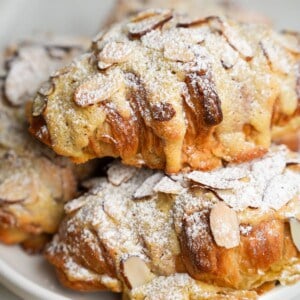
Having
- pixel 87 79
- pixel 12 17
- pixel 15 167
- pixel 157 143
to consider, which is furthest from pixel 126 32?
pixel 12 17

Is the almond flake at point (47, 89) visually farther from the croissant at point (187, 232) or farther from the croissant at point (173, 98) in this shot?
the croissant at point (187, 232)

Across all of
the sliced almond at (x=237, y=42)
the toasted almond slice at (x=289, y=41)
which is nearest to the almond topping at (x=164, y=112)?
the sliced almond at (x=237, y=42)

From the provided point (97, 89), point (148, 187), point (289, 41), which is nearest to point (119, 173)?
point (148, 187)

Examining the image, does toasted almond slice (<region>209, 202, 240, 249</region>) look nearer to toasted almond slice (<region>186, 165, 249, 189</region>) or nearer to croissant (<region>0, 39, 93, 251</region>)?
toasted almond slice (<region>186, 165, 249, 189</region>)

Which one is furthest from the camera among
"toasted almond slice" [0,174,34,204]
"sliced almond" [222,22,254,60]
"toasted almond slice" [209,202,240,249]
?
"toasted almond slice" [0,174,34,204]

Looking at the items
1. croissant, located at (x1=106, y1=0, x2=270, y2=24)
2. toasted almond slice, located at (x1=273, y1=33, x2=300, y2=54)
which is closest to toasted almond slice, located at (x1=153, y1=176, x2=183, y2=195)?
toasted almond slice, located at (x1=273, y1=33, x2=300, y2=54)

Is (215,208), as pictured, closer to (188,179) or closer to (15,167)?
(188,179)

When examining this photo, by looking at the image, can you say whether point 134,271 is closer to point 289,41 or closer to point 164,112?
point 164,112
